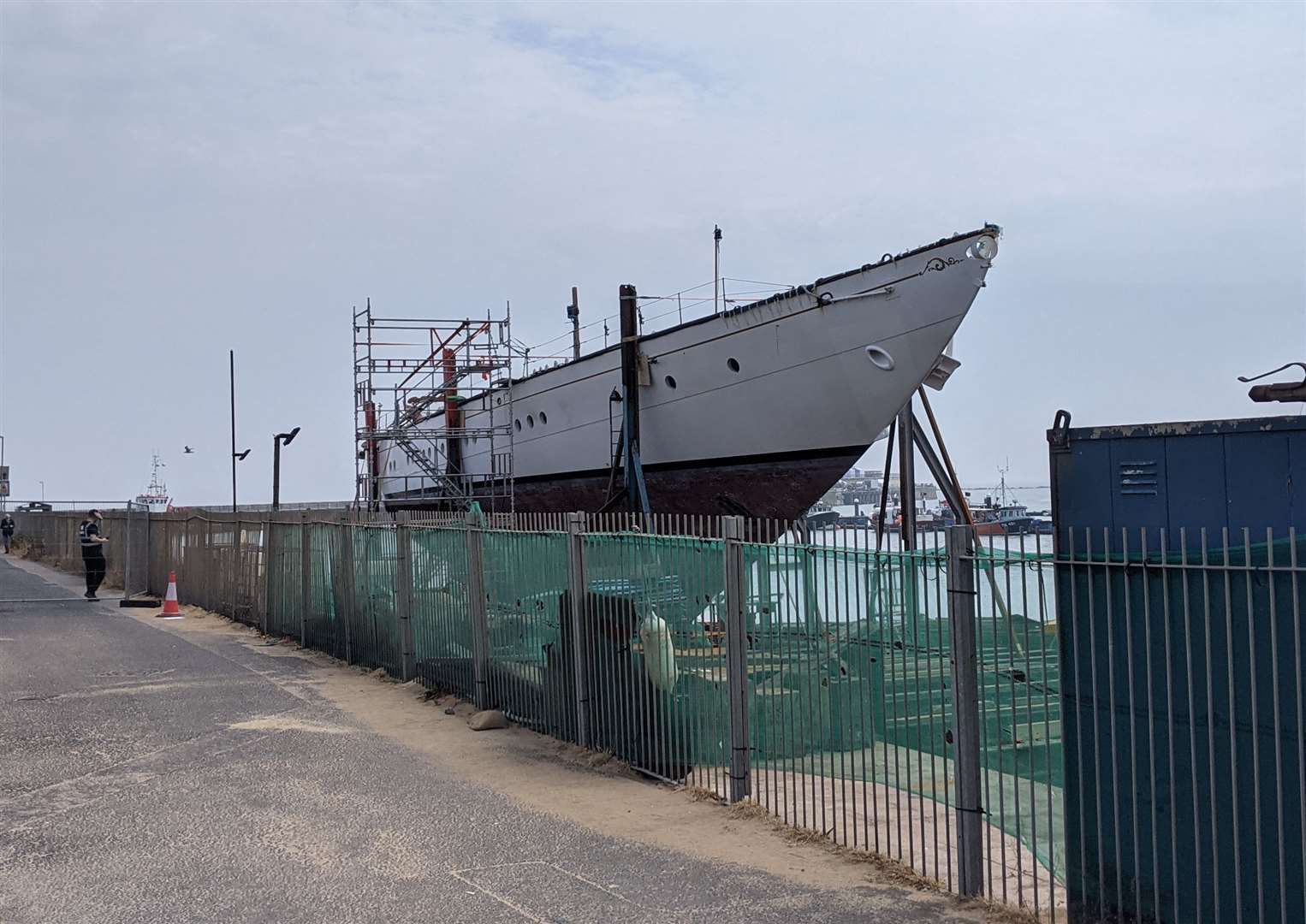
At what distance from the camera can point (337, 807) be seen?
8234 millimetres

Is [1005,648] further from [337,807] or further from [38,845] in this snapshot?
[38,845]

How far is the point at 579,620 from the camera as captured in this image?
9664 mm

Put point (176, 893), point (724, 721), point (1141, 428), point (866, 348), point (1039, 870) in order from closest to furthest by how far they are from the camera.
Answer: point (1141, 428) → point (176, 893) → point (1039, 870) → point (724, 721) → point (866, 348)

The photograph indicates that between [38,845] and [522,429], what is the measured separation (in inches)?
1023

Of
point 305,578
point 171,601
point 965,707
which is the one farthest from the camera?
point 171,601

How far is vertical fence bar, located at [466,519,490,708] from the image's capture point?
37.3 ft

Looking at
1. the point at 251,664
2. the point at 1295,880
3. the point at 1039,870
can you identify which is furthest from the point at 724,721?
the point at 251,664

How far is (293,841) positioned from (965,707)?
397cm

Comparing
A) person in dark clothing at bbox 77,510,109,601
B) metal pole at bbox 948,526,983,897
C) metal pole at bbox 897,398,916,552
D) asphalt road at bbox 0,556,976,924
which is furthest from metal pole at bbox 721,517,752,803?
person in dark clothing at bbox 77,510,109,601

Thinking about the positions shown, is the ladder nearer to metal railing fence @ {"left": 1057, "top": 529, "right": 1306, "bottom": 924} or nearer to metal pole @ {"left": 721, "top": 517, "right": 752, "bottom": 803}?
metal pole @ {"left": 721, "top": 517, "right": 752, "bottom": 803}

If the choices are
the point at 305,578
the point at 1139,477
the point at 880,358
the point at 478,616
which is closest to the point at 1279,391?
the point at 1139,477

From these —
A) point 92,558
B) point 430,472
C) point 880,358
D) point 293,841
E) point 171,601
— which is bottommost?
point 293,841

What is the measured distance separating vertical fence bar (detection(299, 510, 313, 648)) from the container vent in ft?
41.8

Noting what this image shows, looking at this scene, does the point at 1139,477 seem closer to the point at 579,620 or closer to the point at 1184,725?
the point at 1184,725
